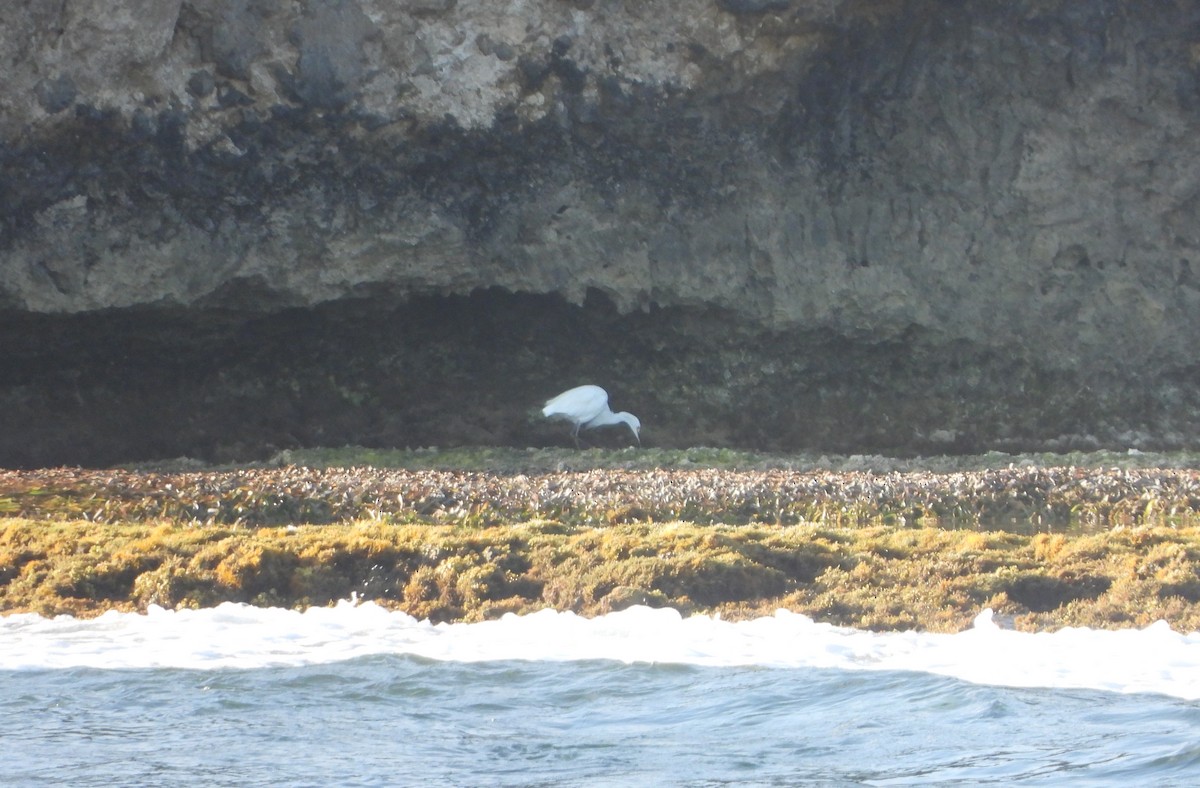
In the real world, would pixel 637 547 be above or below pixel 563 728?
above

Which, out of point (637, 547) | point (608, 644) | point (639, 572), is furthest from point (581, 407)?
point (608, 644)

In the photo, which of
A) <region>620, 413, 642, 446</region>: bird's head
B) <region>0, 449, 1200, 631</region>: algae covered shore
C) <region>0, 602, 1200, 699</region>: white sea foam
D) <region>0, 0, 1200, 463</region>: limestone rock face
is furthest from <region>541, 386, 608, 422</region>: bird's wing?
<region>0, 602, 1200, 699</region>: white sea foam

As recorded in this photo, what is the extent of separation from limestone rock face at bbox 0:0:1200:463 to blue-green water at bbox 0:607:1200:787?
31.9 ft

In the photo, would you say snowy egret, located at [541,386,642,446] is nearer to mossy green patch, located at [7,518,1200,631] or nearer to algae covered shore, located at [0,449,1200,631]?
algae covered shore, located at [0,449,1200,631]

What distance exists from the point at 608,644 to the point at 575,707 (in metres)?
1.02

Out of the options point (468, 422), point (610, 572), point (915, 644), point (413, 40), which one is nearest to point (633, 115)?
point (413, 40)

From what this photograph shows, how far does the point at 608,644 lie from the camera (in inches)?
314

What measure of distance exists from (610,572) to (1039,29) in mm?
12856

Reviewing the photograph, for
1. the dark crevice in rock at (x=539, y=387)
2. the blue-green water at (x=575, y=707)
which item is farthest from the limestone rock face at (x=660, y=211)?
the blue-green water at (x=575, y=707)

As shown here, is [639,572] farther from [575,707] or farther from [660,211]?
[660,211]

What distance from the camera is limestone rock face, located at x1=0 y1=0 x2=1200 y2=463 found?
17031 mm

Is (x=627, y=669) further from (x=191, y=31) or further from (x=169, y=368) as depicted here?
(x=169, y=368)

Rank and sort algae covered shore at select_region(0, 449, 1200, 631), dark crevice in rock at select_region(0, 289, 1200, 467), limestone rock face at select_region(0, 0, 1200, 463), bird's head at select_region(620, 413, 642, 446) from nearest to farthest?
1. algae covered shore at select_region(0, 449, 1200, 631)
2. limestone rock face at select_region(0, 0, 1200, 463)
3. bird's head at select_region(620, 413, 642, 446)
4. dark crevice in rock at select_region(0, 289, 1200, 467)

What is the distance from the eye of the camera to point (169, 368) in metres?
19.4
